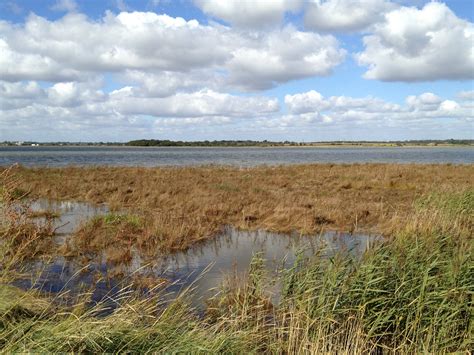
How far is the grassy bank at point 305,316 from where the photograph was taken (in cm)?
462

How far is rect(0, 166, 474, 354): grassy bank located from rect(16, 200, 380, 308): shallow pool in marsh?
0.52 meters

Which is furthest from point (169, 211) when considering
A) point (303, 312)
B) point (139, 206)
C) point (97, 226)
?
point (303, 312)

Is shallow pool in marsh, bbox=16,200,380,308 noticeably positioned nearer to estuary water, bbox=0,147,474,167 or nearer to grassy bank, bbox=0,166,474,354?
grassy bank, bbox=0,166,474,354

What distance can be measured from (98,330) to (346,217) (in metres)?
11.7

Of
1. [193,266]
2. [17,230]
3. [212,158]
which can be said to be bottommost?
[193,266]

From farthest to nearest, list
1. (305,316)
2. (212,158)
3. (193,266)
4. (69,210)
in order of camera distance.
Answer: (212,158) < (69,210) < (193,266) < (305,316)

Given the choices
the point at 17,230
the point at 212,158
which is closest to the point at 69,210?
the point at 17,230

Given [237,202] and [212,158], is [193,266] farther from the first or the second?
[212,158]

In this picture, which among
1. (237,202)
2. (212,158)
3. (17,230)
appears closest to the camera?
(17,230)

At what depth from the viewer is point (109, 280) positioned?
8.38 metres

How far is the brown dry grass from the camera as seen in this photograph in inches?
488

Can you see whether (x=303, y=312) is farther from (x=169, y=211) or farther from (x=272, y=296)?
(x=169, y=211)

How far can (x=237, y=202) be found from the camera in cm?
1745

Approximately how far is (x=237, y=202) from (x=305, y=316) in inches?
453
